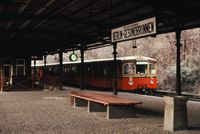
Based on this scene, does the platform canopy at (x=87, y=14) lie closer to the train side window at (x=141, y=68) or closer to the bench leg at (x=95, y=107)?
the bench leg at (x=95, y=107)

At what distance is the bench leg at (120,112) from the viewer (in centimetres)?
947

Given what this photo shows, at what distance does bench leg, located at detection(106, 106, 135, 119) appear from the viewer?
947cm

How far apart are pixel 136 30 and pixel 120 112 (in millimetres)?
2621

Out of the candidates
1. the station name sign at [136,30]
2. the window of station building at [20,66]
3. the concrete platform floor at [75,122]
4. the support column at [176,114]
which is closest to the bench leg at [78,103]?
the concrete platform floor at [75,122]

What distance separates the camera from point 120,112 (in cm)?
965

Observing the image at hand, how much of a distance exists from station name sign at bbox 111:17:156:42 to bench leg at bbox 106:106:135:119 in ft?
7.42

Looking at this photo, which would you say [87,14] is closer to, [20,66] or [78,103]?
[78,103]

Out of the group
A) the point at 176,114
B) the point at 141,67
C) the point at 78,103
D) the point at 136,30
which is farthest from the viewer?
the point at 141,67

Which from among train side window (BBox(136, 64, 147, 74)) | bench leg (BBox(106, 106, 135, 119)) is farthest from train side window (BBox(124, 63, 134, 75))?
bench leg (BBox(106, 106, 135, 119))

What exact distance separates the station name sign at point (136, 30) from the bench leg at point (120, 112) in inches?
89.0

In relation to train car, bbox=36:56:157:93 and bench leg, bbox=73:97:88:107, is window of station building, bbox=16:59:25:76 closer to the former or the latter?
train car, bbox=36:56:157:93

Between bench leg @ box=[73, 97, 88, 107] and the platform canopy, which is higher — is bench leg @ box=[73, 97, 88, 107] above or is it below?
below

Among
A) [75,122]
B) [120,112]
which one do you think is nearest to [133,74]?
[120,112]

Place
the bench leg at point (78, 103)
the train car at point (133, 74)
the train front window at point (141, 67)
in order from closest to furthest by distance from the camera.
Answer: the bench leg at point (78, 103) < the train car at point (133, 74) < the train front window at point (141, 67)
